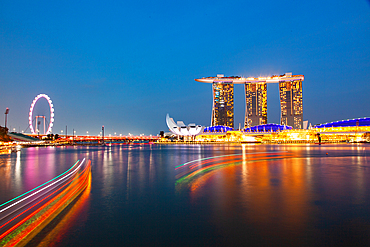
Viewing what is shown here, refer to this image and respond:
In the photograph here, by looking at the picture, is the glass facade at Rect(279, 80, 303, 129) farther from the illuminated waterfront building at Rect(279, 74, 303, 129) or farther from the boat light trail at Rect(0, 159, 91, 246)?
Answer: the boat light trail at Rect(0, 159, 91, 246)

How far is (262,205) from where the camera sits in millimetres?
6789

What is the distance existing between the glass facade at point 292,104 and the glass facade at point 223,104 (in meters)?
40.9

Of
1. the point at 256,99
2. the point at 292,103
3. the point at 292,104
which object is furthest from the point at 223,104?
the point at 292,103

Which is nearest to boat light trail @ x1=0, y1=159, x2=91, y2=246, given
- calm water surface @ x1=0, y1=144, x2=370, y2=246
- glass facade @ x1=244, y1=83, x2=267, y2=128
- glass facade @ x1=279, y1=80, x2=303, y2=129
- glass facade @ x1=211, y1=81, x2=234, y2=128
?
calm water surface @ x1=0, y1=144, x2=370, y2=246

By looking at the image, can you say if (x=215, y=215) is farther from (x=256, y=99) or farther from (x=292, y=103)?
(x=292, y=103)

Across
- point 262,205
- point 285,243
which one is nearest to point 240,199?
point 262,205

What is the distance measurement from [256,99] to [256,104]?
13.4 ft

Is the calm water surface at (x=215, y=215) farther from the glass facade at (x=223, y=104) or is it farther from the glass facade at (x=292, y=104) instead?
the glass facade at (x=292, y=104)

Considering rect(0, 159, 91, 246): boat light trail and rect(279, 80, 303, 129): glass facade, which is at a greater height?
rect(279, 80, 303, 129): glass facade

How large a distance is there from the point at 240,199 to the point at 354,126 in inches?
4646

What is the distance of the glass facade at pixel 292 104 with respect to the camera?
607ft

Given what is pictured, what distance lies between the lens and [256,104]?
193 metres

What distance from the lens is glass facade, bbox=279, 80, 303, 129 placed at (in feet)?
607

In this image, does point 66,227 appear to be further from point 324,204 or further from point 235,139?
point 235,139
